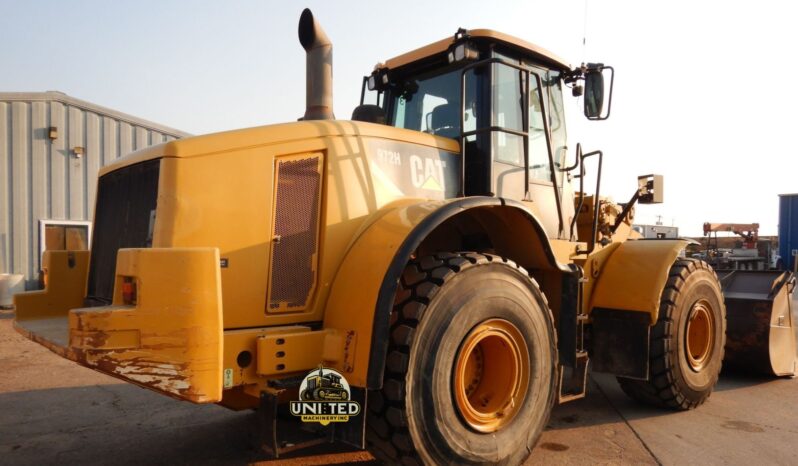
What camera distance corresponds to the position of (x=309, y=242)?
318 centimetres

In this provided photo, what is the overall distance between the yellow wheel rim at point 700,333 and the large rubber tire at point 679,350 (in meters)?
0.01

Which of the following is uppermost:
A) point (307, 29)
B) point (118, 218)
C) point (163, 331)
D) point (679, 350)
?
point (307, 29)

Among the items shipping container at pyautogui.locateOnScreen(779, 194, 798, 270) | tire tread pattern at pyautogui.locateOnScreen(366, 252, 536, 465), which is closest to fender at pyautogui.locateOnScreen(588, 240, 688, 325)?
tire tread pattern at pyautogui.locateOnScreen(366, 252, 536, 465)

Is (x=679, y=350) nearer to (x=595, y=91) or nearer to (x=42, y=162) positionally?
(x=595, y=91)

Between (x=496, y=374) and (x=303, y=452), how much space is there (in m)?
1.41

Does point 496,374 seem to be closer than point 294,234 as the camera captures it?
No

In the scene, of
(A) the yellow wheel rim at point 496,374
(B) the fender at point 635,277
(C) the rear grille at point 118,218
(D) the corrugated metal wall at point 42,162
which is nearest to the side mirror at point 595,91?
(B) the fender at point 635,277

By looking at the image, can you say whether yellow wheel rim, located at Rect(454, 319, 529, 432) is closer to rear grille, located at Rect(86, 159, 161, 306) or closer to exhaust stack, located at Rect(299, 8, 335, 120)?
exhaust stack, located at Rect(299, 8, 335, 120)

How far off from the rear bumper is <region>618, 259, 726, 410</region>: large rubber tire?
11.8 ft

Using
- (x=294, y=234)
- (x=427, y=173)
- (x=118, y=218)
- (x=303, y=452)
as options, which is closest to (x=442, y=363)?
(x=294, y=234)

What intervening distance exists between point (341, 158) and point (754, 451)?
3.33m

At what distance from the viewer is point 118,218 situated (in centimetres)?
350

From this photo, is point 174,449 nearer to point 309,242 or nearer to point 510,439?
point 309,242
